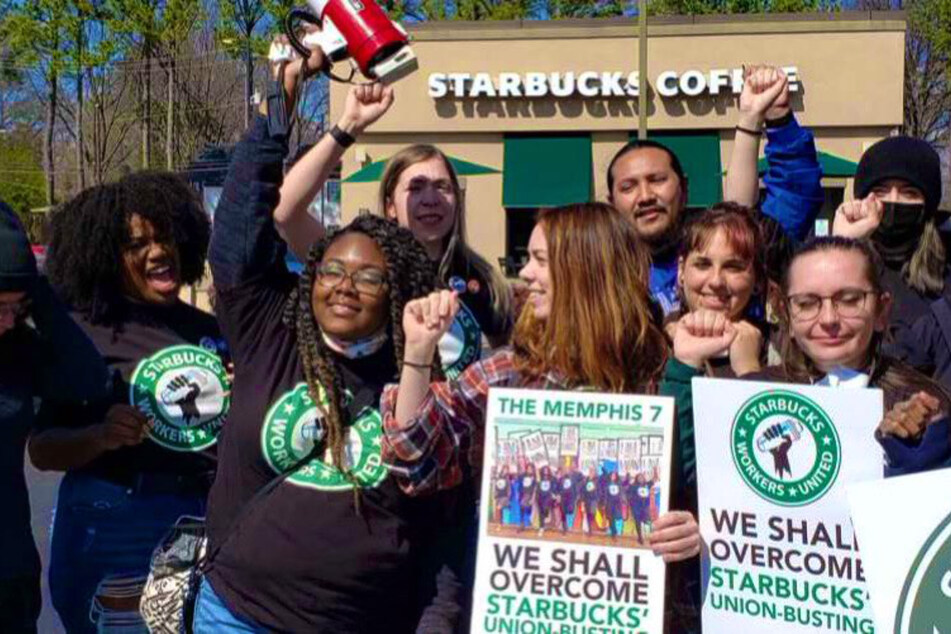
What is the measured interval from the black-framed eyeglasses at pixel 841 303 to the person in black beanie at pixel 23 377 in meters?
Result: 2.02

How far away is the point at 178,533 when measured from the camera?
11.1ft

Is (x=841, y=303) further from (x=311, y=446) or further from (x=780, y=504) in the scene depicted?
(x=311, y=446)

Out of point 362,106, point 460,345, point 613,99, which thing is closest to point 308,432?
point 460,345

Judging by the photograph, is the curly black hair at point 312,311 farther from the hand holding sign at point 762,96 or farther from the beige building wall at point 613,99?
the beige building wall at point 613,99

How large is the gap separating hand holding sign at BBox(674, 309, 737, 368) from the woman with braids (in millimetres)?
737

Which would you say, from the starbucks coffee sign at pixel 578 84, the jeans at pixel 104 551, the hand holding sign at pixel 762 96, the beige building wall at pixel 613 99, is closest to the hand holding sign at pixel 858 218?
the hand holding sign at pixel 762 96

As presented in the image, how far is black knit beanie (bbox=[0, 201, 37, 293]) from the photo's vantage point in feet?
10.6

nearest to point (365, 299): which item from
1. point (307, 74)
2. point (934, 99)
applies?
point (307, 74)

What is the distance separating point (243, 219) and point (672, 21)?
2315 cm

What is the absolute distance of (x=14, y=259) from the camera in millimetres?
3264

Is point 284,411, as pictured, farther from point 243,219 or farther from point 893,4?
point 893,4

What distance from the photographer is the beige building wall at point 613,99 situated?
23.6 metres

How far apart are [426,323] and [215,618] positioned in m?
0.95

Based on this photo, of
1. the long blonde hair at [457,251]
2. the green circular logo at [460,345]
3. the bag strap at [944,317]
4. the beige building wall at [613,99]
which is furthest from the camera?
the beige building wall at [613,99]
